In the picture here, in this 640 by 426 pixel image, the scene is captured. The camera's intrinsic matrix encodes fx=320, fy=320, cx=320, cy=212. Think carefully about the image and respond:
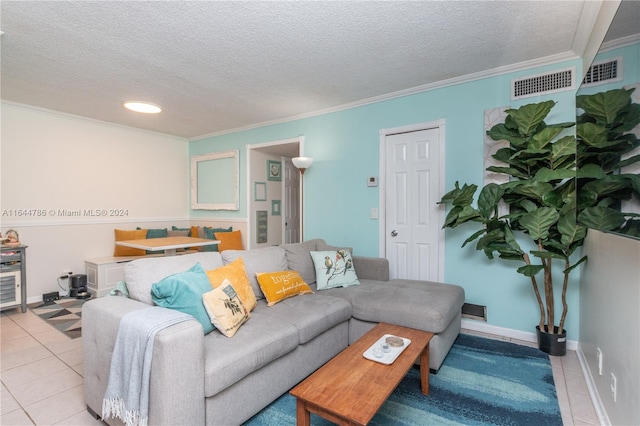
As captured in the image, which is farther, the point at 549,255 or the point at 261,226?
the point at 261,226

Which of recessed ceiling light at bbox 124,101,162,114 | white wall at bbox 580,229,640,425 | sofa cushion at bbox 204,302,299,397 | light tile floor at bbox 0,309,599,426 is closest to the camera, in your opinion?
white wall at bbox 580,229,640,425

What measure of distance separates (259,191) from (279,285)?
10.0 ft

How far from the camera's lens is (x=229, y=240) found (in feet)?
16.7

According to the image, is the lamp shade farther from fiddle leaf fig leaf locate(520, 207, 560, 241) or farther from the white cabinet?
the white cabinet

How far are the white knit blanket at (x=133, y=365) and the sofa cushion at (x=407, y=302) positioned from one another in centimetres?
150

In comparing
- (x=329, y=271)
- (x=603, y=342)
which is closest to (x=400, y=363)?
(x=603, y=342)

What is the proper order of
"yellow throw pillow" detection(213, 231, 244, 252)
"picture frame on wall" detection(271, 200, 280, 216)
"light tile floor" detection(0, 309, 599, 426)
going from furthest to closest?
"picture frame on wall" detection(271, 200, 280, 216), "yellow throw pillow" detection(213, 231, 244, 252), "light tile floor" detection(0, 309, 599, 426)

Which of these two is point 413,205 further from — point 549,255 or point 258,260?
point 258,260

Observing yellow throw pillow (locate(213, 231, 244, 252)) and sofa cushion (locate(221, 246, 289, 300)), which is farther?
yellow throw pillow (locate(213, 231, 244, 252))

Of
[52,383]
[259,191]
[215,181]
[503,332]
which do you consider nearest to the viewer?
[52,383]

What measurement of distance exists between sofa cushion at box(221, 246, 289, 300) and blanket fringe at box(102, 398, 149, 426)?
116 centimetres

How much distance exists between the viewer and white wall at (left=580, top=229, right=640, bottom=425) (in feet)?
4.61

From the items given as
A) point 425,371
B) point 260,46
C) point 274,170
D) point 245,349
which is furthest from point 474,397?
point 274,170

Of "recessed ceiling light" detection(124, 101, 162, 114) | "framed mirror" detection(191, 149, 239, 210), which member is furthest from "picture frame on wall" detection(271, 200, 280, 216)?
"recessed ceiling light" detection(124, 101, 162, 114)
